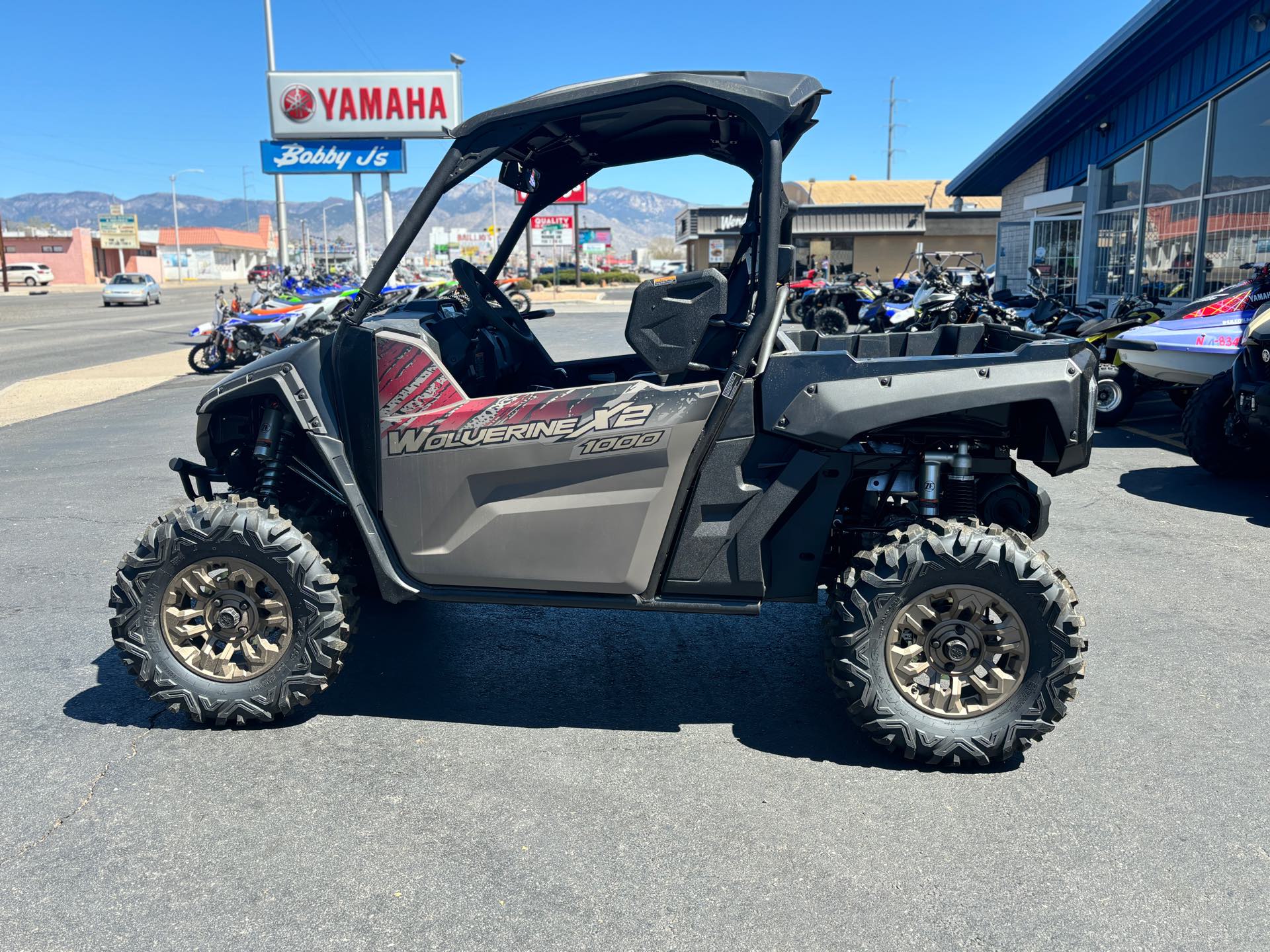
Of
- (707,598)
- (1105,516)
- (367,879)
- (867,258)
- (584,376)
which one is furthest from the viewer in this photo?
(867,258)

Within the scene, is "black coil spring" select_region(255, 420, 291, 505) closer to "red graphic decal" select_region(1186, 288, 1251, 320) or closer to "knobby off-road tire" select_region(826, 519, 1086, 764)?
"knobby off-road tire" select_region(826, 519, 1086, 764)

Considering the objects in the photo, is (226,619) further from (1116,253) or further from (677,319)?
(1116,253)

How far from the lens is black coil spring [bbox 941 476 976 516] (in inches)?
151

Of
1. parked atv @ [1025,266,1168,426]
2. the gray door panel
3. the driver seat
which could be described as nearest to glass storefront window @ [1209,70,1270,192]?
parked atv @ [1025,266,1168,426]

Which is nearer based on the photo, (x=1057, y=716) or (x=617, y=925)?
(x=617, y=925)

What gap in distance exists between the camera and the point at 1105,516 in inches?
281

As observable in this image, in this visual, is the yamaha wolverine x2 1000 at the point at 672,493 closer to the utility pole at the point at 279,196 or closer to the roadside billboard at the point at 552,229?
the utility pole at the point at 279,196

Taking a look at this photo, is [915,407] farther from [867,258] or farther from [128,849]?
[867,258]

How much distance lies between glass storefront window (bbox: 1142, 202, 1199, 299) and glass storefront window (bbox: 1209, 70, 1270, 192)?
741mm

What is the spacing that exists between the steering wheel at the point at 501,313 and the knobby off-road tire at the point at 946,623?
197 cm

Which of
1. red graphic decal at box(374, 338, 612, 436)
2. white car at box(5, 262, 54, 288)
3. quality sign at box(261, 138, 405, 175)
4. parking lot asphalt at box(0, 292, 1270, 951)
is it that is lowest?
parking lot asphalt at box(0, 292, 1270, 951)

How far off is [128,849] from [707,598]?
6.77ft

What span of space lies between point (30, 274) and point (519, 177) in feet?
218

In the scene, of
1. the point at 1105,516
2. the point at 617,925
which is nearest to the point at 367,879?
the point at 617,925
